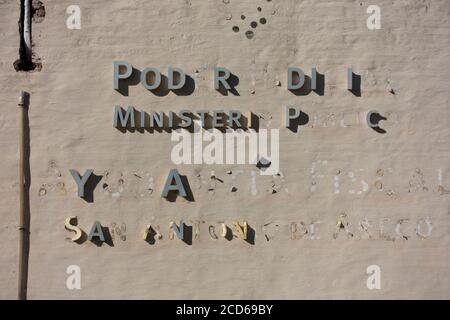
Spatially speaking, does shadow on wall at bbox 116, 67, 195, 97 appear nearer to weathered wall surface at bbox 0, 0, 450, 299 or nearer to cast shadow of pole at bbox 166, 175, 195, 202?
weathered wall surface at bbox 0, 0, 450, 299

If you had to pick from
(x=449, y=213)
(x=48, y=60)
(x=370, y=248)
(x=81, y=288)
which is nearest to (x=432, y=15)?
(x=449, y=213)

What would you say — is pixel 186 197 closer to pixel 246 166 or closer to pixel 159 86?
pixel 246 166

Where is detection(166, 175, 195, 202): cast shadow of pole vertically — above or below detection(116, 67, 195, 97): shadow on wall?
below

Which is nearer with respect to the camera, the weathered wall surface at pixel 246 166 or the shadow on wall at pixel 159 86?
the weathered wall surface at pixel 246 166

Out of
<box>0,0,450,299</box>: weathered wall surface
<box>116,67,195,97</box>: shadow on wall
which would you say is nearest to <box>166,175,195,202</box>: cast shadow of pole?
<box>0,0,450,299</box>: weathered wall surface

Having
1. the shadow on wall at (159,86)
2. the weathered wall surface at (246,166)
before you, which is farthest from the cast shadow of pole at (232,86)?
the shadow on wall at (159,86)

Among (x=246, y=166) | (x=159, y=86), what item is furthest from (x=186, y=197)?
(x=159, y=86)

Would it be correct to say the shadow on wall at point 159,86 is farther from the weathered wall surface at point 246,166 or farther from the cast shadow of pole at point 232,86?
the cast shadow of pole at point 232,86

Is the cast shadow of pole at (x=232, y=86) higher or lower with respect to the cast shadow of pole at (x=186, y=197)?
higher

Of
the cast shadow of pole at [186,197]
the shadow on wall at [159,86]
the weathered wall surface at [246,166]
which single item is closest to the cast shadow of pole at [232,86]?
the weathered wall surface at [246,166]
